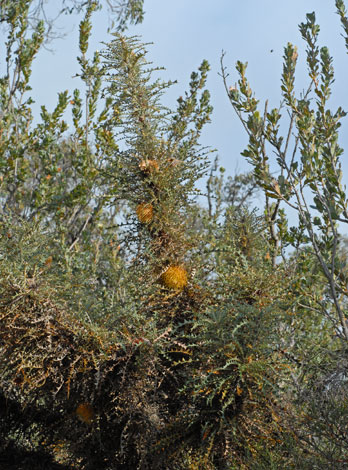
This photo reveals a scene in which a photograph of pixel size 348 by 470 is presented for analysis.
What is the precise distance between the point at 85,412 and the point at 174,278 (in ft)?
2.32

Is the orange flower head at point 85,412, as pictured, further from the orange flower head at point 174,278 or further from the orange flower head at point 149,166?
the orange flower head at point 149,166

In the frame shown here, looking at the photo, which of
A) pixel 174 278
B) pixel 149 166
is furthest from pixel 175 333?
pixel 149 166

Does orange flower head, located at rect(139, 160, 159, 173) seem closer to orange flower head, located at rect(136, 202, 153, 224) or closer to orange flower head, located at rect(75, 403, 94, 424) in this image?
orange flower head, located at rect(136, 202, 153, 224)

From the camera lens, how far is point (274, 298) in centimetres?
230

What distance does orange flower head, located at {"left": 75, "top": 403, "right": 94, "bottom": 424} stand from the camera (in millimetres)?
2162

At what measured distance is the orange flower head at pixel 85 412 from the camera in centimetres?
216

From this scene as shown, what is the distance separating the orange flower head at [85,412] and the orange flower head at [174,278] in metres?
0.64

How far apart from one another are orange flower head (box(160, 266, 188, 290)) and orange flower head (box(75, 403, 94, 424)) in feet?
2.10

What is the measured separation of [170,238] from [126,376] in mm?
688

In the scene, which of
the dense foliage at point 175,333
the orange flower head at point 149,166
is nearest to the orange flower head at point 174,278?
the dense foliage at point 175,333

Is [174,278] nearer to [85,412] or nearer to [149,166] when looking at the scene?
[149,166]

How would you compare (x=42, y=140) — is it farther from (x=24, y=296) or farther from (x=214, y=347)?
(x=214, y=347)

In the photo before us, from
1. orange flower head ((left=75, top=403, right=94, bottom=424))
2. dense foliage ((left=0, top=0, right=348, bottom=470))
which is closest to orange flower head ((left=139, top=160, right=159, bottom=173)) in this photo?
dense foliage ((left=0, top=0, right=348, bottom=470))

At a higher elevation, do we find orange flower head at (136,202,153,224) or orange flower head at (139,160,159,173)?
orange flower head at (139,160,159,173)
